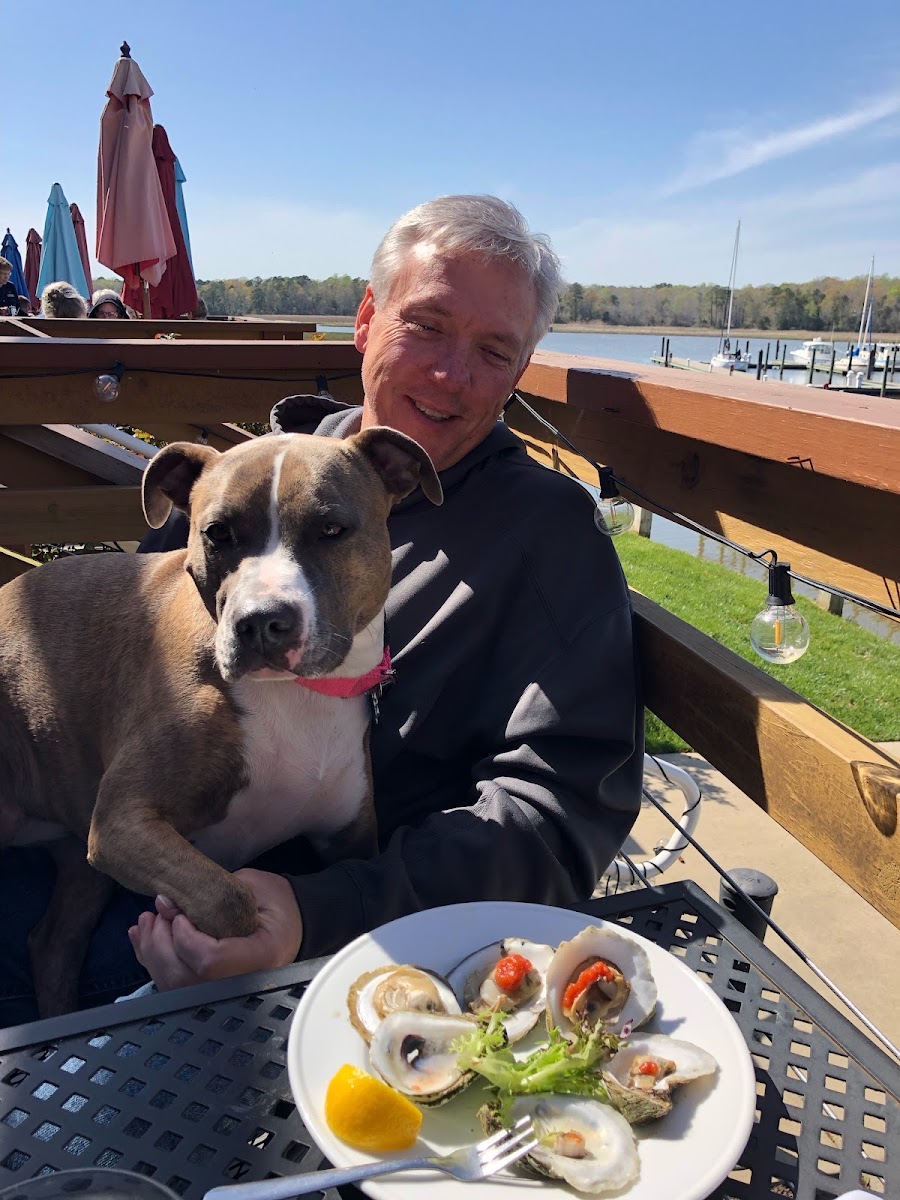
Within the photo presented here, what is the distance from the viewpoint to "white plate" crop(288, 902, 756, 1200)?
40.8 inches

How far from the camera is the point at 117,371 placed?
12.7 feet

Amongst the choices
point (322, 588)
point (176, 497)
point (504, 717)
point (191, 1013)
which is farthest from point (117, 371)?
point (191, 1013)

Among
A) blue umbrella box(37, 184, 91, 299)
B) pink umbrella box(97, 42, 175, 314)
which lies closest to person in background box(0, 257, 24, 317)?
blue umbrella box(37, 184, 91, 299)

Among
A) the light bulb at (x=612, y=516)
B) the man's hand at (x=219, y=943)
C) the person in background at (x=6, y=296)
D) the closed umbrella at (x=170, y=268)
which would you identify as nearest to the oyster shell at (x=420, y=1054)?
the man's hand at (x=219, y=943)

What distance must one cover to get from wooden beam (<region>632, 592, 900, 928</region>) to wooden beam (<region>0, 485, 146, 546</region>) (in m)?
2.96

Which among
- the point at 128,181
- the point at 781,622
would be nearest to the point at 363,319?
the point at 781,622

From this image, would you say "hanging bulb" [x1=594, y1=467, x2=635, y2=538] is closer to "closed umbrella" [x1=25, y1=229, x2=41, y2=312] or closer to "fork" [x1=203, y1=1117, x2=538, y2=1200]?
"fork" [x1=203, y1=1117, x2=538, y2=1200]

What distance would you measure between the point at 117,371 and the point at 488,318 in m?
2.07

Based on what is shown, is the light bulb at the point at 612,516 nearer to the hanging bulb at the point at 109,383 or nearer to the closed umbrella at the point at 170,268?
the hanging bulb at the point at 109,383

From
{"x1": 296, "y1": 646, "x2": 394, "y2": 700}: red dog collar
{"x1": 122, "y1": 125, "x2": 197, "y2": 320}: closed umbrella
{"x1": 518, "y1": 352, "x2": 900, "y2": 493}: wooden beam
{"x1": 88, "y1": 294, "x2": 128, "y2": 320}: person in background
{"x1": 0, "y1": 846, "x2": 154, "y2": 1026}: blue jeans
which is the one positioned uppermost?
{"x1": 122, "y1": 125, "x2": 197, "y2": 320}: closed umbrella

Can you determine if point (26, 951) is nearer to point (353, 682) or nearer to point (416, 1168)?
point (353, 682)

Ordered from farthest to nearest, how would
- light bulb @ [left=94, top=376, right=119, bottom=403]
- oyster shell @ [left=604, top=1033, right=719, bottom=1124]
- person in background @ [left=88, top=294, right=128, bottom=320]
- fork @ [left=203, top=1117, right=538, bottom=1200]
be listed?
person in background @ [left=88, top=294, right=128, bottom=320]
light bulb @ [left=94, top=376, right=119, bottom=403]
oyster shell @ [left=604, top=1033, right=719, bottom=1124]
fork @ [left=203, top=1117, right=538, bottom=1200]

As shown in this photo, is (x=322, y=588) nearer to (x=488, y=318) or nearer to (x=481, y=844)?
(x=481, y=844)

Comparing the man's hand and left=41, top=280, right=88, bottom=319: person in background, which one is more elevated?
left=41, top=280, right=88, bottom=319: person in background
